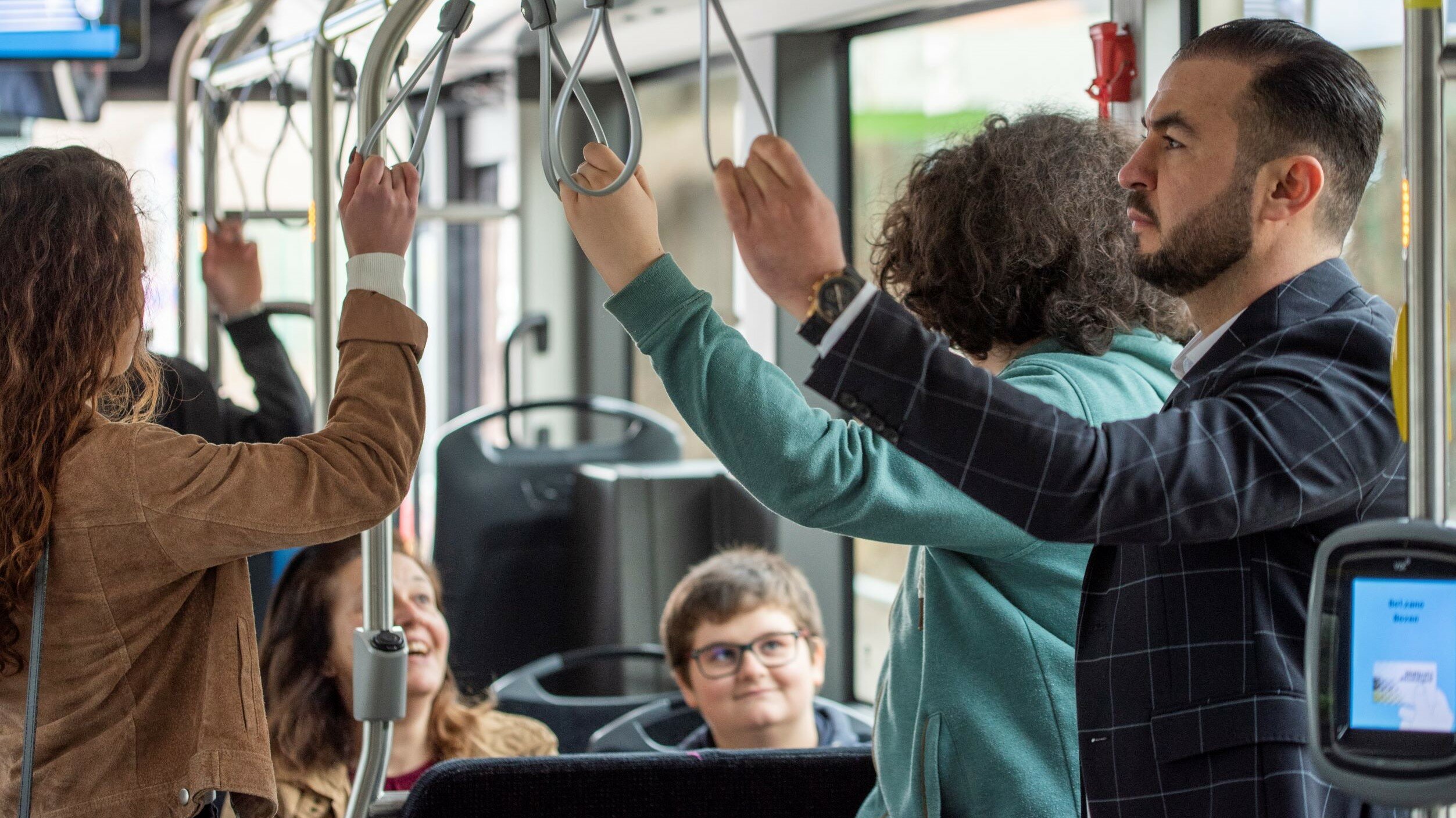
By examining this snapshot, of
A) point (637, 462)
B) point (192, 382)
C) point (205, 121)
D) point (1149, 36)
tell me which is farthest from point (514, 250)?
point (1149, 36)

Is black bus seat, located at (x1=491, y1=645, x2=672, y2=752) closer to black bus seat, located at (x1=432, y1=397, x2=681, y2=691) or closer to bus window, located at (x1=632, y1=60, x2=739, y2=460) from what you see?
black bus seat, located at (x1=432, y1=397, x2=681, y2=691)

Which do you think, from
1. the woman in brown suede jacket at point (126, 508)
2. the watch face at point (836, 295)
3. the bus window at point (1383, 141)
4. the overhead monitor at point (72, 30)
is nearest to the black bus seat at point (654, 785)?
the woman in brown suede jacket at point (126, 508)

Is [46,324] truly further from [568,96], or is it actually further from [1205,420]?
[1205,420]

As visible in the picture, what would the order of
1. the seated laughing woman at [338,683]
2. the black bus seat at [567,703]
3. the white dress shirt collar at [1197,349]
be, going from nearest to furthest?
the white dress shirt collar at [1197,349]
the seated laughing woman at [338,683]
the black bus seat at [567,703]

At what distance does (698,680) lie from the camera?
2088mm

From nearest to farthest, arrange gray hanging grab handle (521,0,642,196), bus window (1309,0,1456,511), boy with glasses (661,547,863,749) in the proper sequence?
1. gray hanging grab handle (521,0,642,196)
2. bus window (1309,0,1456,511)
3. boy with glasses (661,547,863,749)

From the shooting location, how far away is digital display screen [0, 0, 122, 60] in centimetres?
268

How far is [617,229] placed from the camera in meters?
0.95

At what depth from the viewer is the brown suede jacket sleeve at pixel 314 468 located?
1.04 m

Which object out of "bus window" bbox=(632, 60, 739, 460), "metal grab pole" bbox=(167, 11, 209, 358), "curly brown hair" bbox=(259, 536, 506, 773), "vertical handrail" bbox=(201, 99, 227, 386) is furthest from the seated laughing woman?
"bus window" bbox=(632, 60, 739, 460)

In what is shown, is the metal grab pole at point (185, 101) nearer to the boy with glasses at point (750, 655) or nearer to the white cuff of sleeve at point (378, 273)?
the boy with glasses at point (750, 655)

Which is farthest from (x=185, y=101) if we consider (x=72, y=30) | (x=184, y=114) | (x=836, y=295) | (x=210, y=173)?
(x=836, y=295)

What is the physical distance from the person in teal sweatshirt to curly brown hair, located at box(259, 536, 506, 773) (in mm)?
910

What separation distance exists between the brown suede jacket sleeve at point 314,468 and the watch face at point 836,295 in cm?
41
